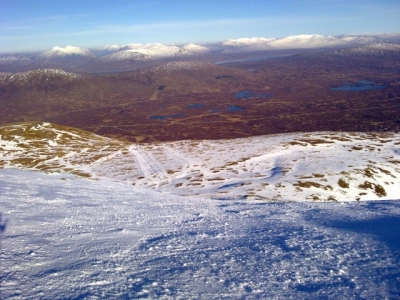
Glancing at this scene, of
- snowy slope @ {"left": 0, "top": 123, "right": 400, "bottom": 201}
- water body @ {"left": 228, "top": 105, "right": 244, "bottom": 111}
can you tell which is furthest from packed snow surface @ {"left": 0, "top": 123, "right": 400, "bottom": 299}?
water body @ {"left": 228, "top": 105, "right": 244, "bottom": 111}

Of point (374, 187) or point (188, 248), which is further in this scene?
point (374, 187)

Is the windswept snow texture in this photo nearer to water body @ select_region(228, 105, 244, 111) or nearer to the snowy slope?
the snowy slope

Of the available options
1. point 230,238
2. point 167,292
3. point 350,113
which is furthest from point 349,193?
point 350,113

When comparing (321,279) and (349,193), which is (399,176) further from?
(321,279)

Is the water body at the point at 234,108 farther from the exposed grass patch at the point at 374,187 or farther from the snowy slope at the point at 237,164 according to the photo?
the exposed grass patch at the point at 374,187

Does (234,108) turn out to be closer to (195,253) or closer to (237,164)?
(237,164)

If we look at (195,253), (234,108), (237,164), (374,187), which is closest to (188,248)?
(195,253)

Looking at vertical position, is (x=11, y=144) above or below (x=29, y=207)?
below
